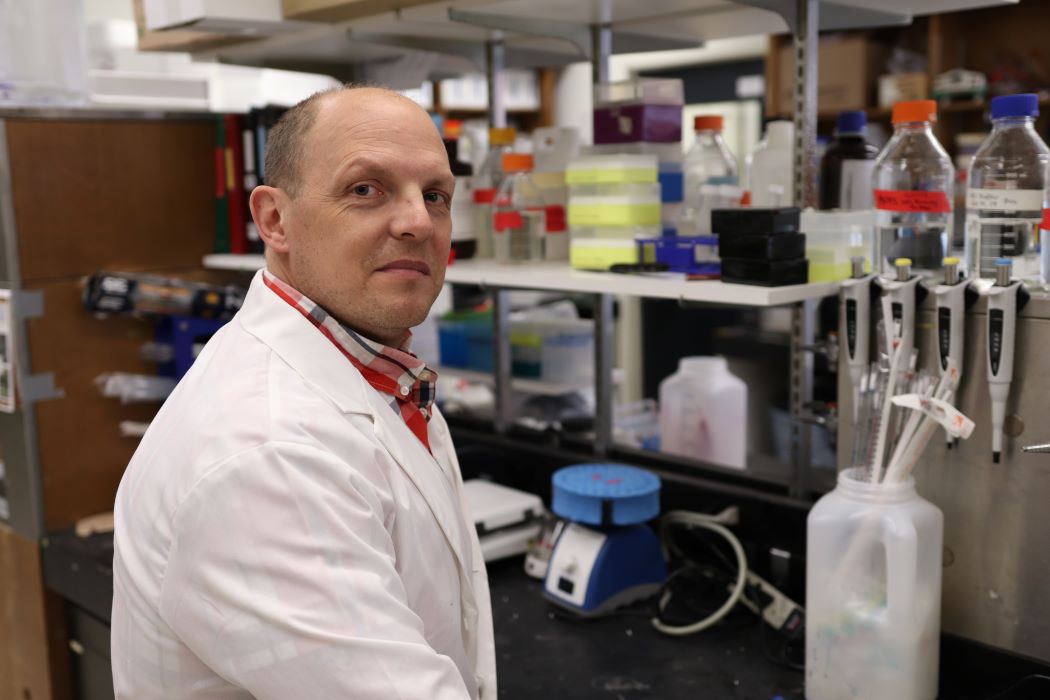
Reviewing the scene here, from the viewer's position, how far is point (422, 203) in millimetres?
1051

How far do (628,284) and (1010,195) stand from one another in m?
0.55

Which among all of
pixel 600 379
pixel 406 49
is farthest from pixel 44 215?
pixel 600 379

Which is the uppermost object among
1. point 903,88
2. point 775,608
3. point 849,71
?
point 849,71

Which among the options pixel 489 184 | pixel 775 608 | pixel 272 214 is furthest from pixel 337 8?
pixel 775 608

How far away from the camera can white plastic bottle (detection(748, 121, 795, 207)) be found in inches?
63.1

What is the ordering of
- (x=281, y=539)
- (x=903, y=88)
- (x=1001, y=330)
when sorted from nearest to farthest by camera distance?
(x=281, y=539)
(x=1001, y=330)
(x=903, y=88)

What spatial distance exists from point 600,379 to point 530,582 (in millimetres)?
452

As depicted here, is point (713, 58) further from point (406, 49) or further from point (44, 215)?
point (44, 215)

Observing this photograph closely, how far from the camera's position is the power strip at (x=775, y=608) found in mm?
1445

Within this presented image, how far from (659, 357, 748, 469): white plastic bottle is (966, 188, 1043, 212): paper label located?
98cm

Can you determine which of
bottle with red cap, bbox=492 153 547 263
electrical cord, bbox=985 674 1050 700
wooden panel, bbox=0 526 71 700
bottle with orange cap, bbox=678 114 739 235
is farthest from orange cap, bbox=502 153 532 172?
wooden panel, bbox=0 526 71 700

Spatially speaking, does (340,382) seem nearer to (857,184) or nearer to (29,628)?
(857,184)

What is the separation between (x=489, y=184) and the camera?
2045mm

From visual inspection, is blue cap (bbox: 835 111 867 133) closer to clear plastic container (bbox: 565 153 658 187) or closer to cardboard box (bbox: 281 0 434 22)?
clear plastic container (bbox: 565 153 658 187)
